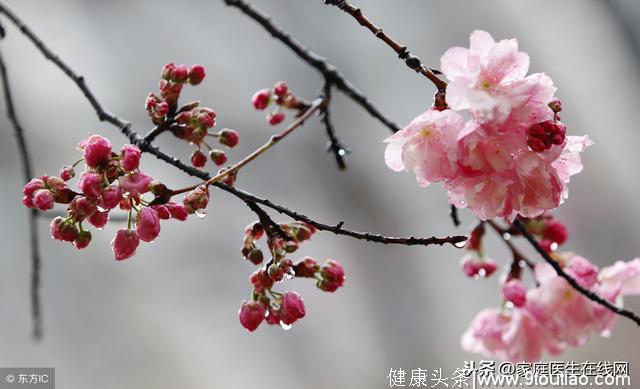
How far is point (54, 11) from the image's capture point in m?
2.35

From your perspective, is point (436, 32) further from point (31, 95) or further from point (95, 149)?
point (95, 149)

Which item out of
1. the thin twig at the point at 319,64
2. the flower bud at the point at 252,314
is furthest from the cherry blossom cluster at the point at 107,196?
the thin twig at the point at 319,64

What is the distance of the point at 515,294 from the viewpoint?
0.79 metres

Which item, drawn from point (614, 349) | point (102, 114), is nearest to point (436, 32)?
point (614, 349)

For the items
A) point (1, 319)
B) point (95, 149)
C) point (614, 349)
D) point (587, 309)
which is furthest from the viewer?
point (614, 349)

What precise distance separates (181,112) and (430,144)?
0.77ft

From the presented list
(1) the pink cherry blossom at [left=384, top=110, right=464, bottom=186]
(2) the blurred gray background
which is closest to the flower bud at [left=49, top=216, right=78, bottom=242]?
(1) the pink cherry blossom at [left=384, top=110, right=464, bottom=186]

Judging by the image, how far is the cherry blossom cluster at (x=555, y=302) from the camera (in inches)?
31.2

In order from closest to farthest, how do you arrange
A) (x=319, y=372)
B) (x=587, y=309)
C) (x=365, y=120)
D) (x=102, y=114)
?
(x=102, y=114)
(x=587, y=309)
(x=319, y=372)
(x=365, y=120)

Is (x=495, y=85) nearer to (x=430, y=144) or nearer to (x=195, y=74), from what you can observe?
(x=430, y=144)

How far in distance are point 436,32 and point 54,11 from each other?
157 cm

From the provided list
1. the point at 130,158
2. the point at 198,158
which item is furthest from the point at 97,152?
the point at 198,158

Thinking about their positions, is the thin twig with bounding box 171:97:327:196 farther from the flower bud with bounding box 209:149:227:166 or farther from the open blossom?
the open blossom

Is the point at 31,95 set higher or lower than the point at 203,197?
higher
